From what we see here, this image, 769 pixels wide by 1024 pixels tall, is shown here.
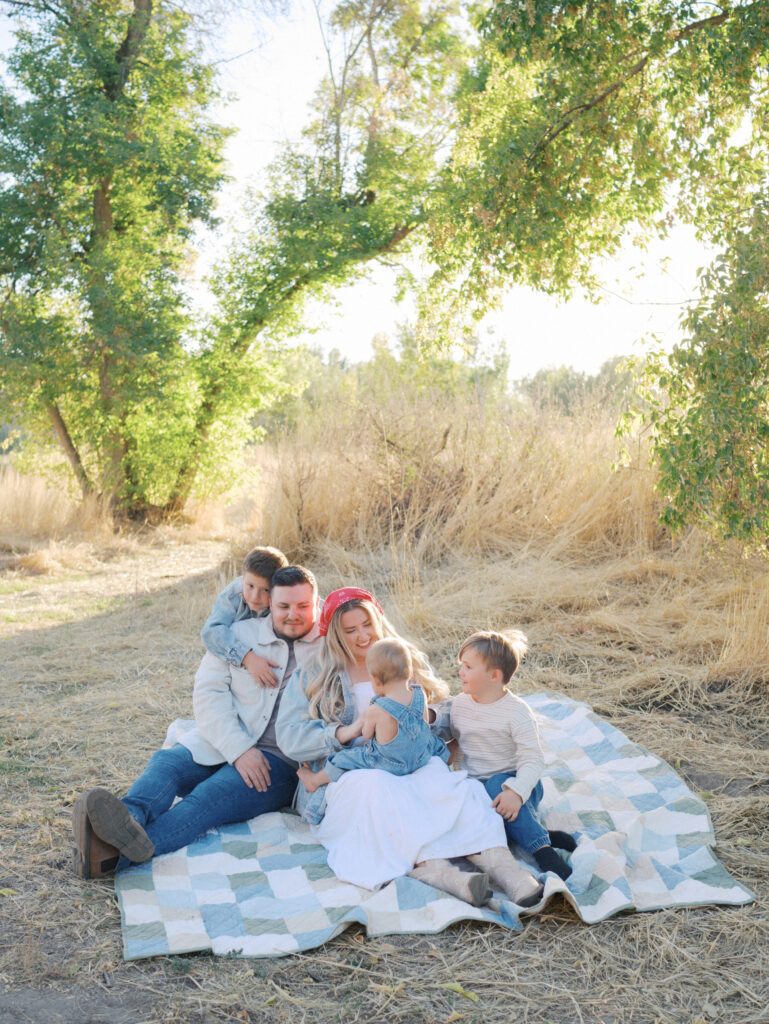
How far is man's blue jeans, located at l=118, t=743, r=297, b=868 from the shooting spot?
3084 mm

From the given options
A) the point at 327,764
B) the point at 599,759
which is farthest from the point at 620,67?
the point at 327,764

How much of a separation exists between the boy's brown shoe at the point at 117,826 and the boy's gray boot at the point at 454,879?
87 cm

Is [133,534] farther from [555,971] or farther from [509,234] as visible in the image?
[555,971]

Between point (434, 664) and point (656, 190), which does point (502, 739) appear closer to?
point (434, 664)

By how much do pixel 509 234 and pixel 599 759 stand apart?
288cm

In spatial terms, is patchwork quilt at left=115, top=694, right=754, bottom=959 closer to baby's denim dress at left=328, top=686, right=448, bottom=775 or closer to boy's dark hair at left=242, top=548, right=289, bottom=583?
baby's denim dress at left=328, top=686, right=448, bottom=775

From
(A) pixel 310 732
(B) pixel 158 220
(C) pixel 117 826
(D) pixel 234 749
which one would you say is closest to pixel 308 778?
(A) pixel 310 732

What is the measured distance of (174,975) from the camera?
2.39 metres

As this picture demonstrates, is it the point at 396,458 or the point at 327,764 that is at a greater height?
the point at 396,458

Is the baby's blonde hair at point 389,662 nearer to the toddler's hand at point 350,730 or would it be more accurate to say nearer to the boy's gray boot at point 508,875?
the toddler's hand at point 350,730

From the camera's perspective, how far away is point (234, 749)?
10.8 feet

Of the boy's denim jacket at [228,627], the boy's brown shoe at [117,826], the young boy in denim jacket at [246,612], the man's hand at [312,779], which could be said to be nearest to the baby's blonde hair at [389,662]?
the man's hand at [312,779]

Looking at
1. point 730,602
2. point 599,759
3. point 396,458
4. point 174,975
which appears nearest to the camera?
point 174,975

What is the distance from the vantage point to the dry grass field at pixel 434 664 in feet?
7.66
